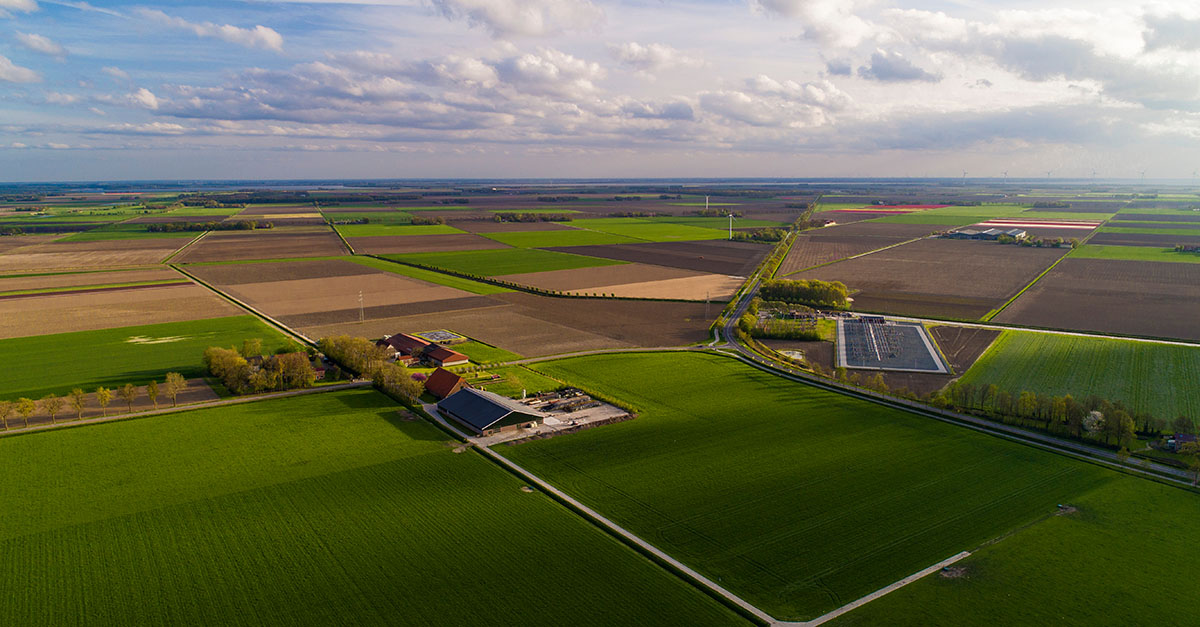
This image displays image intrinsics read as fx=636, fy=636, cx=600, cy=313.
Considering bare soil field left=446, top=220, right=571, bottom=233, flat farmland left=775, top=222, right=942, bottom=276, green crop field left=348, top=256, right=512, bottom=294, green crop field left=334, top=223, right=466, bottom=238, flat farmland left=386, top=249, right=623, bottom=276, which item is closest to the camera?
green crop field left=348, top=256, right=512, bottom=294

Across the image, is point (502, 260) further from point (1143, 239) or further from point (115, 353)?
point (1143, 239)

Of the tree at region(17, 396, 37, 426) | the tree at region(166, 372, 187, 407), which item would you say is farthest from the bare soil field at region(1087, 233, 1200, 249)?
the tree at region(17, 396, 37, 426)

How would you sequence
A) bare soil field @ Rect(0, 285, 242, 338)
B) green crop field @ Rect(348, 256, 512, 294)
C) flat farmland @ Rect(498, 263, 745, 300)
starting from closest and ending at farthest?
bare soil field @ Rect(0, 285, 242, 338) < flat farmland @ Rect(498, 263, 745, 300) < green crop field @ Rect(348, 256, 512, 294)

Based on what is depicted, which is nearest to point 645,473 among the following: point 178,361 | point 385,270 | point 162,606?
point 162,606

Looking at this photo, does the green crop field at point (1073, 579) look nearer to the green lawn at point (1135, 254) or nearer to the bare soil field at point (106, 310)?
the bare soil field at point (106, 310)

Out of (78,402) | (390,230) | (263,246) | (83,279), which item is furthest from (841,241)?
(83,279)

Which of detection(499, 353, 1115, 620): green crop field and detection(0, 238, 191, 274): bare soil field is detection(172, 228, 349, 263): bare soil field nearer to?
detection(0, 238, 191, 274): bare soil field
